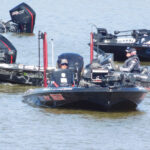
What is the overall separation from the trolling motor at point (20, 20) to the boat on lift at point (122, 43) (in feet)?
19.2

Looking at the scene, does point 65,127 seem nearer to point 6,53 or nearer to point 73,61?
point 73,61

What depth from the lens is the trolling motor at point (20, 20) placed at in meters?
35.4

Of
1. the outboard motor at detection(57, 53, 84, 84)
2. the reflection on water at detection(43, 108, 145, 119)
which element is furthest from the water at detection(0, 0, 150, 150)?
the outboard motor at detection(57, 53, 84, 84)

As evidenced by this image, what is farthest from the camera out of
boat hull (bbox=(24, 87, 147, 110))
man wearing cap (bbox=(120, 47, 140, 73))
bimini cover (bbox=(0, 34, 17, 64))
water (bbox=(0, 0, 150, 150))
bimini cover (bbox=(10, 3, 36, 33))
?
bimini cover (bbox=(10, 3, 36, 33))

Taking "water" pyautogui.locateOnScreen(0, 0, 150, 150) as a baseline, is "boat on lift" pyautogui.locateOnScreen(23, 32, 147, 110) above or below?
above

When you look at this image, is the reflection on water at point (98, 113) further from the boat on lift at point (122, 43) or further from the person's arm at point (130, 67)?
the boat on lift at point (122, 43)

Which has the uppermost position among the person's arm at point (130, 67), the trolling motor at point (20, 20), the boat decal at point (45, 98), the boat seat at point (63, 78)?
the trolling motor at point (20, 20)

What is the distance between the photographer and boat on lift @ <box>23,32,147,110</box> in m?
18.8

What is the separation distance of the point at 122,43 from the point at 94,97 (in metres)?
11.5

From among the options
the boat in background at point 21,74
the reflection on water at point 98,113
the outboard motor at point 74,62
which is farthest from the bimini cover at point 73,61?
the boat in background at point 21,74

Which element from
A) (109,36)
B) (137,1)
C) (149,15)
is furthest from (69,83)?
(137,1)

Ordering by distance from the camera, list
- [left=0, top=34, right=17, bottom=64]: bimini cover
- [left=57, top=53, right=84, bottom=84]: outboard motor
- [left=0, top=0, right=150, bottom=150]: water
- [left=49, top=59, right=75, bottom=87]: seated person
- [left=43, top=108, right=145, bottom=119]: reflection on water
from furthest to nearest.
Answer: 1. [left=0, top=34, right=17, bottom=64]: bimini cover
2. [left=57, top=53, right=84, bottom=84]: outboard motor
3. [left=49, top=59, right=75, bottom=87]: seated person
4. [left=43, top=108, right=145, bottom=119]: reflection on water
5. [left=0, top=0, right=150, bottom=150]: water

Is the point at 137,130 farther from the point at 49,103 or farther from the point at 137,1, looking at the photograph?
the point at 137,1

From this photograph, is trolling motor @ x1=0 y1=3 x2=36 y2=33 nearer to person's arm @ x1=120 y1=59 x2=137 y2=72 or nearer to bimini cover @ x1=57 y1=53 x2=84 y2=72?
person's arm @ x1=120 y1=59 x2=137 y2=72
